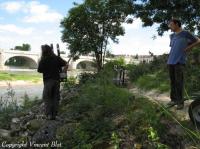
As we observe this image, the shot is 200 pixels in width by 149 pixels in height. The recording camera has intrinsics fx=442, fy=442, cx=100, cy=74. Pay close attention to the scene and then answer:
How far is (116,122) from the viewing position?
7277mm

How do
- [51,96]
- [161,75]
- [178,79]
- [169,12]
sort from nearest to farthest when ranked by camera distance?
[178,79] < [51,96] < [161,75] < [169,12]

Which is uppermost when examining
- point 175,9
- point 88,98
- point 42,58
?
point 175,9

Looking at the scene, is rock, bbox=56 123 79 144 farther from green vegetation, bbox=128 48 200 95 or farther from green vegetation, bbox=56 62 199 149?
green vegetation, bbox=128 48 200 95

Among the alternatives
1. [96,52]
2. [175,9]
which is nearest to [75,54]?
[96,52]

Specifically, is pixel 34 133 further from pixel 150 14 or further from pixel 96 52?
pixel 96 52

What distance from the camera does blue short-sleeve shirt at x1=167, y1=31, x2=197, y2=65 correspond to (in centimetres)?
737

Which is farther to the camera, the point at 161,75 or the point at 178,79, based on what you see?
the point at 161,75

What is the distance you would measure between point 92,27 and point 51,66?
15537 millimetres

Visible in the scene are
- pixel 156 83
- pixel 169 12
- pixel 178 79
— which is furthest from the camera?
pixel 169 12

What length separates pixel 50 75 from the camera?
9086mm

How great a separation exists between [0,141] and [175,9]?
921 cm

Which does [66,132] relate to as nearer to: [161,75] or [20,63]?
[161,75]

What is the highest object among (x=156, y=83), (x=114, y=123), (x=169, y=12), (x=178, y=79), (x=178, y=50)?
(x=169, y=12)

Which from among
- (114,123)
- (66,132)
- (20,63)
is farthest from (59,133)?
(20,63)
